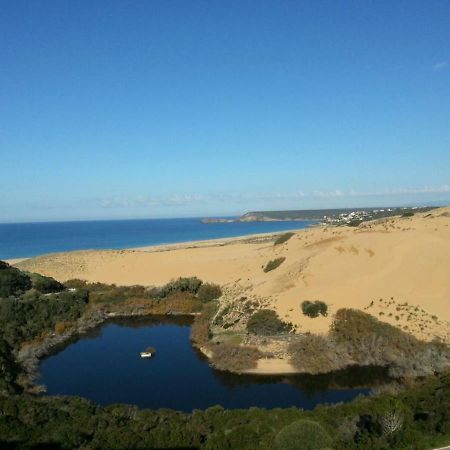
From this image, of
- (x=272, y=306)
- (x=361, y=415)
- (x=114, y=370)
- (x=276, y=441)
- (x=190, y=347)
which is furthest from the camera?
(x=272, y=306)

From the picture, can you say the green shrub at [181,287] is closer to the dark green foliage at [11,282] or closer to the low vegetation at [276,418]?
the dark green foliage at [11,282]

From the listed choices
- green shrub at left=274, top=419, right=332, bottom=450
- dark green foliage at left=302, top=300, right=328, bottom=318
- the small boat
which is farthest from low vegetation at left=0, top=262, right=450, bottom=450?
the small boat

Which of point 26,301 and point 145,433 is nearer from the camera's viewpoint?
point 145,433

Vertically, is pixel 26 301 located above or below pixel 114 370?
above

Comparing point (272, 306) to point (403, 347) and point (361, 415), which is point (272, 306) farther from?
point (361, 415)

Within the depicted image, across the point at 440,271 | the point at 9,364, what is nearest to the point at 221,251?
the point at 440,271

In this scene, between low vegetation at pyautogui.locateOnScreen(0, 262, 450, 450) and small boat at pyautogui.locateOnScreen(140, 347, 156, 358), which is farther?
small boat at pyautogui.locateOnScreen(140, 347, 156, 358)

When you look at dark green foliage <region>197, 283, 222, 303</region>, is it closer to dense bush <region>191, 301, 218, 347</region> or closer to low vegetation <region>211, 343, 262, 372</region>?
dense bush <region>191, 301, 218, 347</region>

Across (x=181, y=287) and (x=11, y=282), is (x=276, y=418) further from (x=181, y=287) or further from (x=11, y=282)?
(x=11, y=282)
